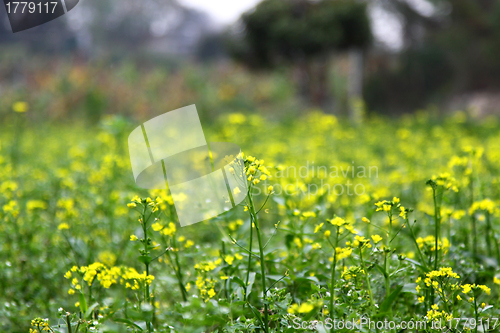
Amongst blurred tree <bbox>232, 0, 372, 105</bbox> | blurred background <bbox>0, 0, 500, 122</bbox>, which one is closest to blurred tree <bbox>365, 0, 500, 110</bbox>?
blurred background <bbox>0, 0, 500, 122</bbox>

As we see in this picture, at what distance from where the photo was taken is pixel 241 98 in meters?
9.92

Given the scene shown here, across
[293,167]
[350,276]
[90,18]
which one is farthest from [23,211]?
[90,18]

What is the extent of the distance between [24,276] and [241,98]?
8602mm

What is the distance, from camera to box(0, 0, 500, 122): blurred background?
836 centimetres

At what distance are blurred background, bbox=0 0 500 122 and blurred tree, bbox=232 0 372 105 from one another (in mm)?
23

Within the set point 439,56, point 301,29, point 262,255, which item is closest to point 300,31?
point 301,29

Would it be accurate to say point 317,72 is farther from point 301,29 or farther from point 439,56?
point 439,56

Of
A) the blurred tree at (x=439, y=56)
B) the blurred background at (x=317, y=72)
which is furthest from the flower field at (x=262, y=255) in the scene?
the blurred tree at (x=439, y=56)

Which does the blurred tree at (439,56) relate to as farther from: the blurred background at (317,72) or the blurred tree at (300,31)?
the blurred tree at (300,31)

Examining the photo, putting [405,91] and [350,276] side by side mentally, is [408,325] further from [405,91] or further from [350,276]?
[405,91]

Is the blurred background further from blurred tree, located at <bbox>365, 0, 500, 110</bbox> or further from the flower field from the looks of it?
the flower field

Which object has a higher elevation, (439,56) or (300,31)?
(300,31)

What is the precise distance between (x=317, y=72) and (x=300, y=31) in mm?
2235

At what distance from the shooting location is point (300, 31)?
26.4ft
